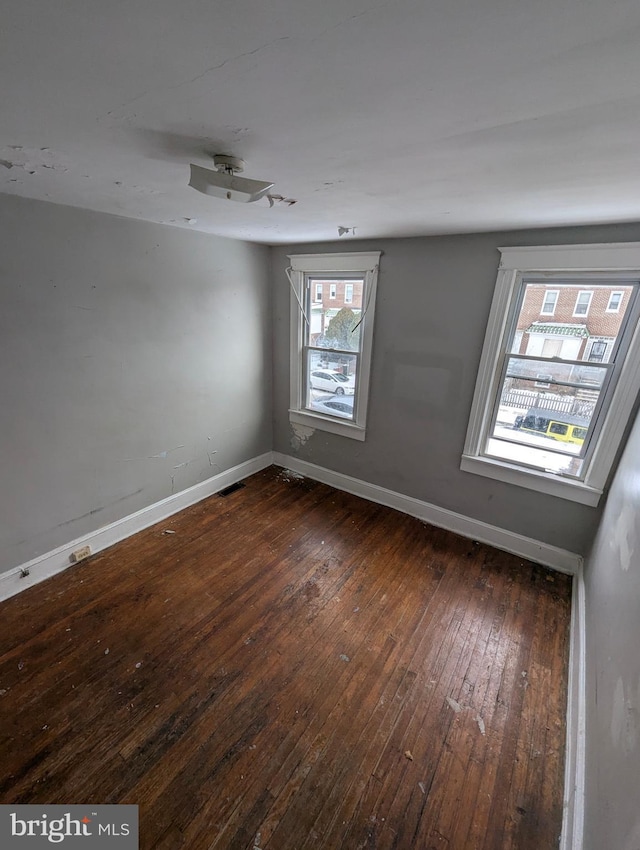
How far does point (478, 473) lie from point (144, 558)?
2629 mm

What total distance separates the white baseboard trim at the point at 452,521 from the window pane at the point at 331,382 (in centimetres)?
66

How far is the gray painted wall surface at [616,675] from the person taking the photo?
3.43 ft

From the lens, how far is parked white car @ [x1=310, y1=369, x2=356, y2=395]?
3.46m

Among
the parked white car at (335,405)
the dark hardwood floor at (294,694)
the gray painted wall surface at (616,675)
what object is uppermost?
the parked white car at (335,405)

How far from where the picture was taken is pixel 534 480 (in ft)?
8.57

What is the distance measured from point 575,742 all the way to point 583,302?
236 cm

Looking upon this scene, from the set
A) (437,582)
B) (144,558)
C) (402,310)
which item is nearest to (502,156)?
(402,310)

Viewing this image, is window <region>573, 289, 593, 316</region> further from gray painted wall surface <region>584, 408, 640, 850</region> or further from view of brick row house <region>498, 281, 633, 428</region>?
gray painted wall surface <region>584, 408, 640, 850</region>

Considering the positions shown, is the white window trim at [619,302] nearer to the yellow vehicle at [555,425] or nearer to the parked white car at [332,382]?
the yellow vehicle at [555,425]

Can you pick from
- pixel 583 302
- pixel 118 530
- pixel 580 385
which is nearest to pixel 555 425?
pixel 580 385

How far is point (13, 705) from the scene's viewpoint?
1.67 meters

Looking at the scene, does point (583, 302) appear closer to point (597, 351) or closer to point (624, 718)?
point (597, 351)

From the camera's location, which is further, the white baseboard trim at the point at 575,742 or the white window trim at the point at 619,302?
the white window trim at the point at 619,302

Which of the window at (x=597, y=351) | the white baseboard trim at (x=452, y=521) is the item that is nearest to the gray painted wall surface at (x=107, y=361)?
the white baseboard trim at (x=452, y=521)
